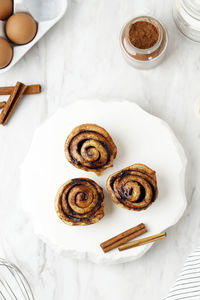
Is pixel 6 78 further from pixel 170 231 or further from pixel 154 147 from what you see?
pixel 170 231

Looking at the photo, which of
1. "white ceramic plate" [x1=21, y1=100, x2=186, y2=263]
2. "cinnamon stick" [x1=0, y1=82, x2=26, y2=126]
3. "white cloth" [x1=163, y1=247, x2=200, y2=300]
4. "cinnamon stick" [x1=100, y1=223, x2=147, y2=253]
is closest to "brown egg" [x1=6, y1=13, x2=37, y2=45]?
"cinnamon stick" [x1=0, y1=82, x2=26, y2=126]

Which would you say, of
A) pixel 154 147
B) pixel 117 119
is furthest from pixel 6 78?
pixel 154 147

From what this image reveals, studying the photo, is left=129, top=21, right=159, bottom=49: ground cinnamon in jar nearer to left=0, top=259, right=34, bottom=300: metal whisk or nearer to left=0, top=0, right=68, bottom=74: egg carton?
left=0, top=0, right=68, bottom=74: egg carton

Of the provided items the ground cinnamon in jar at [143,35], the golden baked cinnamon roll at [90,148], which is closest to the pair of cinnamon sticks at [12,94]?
the golden baked cinnamon roll at [90,148]

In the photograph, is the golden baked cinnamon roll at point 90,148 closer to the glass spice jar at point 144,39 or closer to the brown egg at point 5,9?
the glass spice jar at point 144,39

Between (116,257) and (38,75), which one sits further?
(38,75)

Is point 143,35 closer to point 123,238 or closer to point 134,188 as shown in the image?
point 134,188
